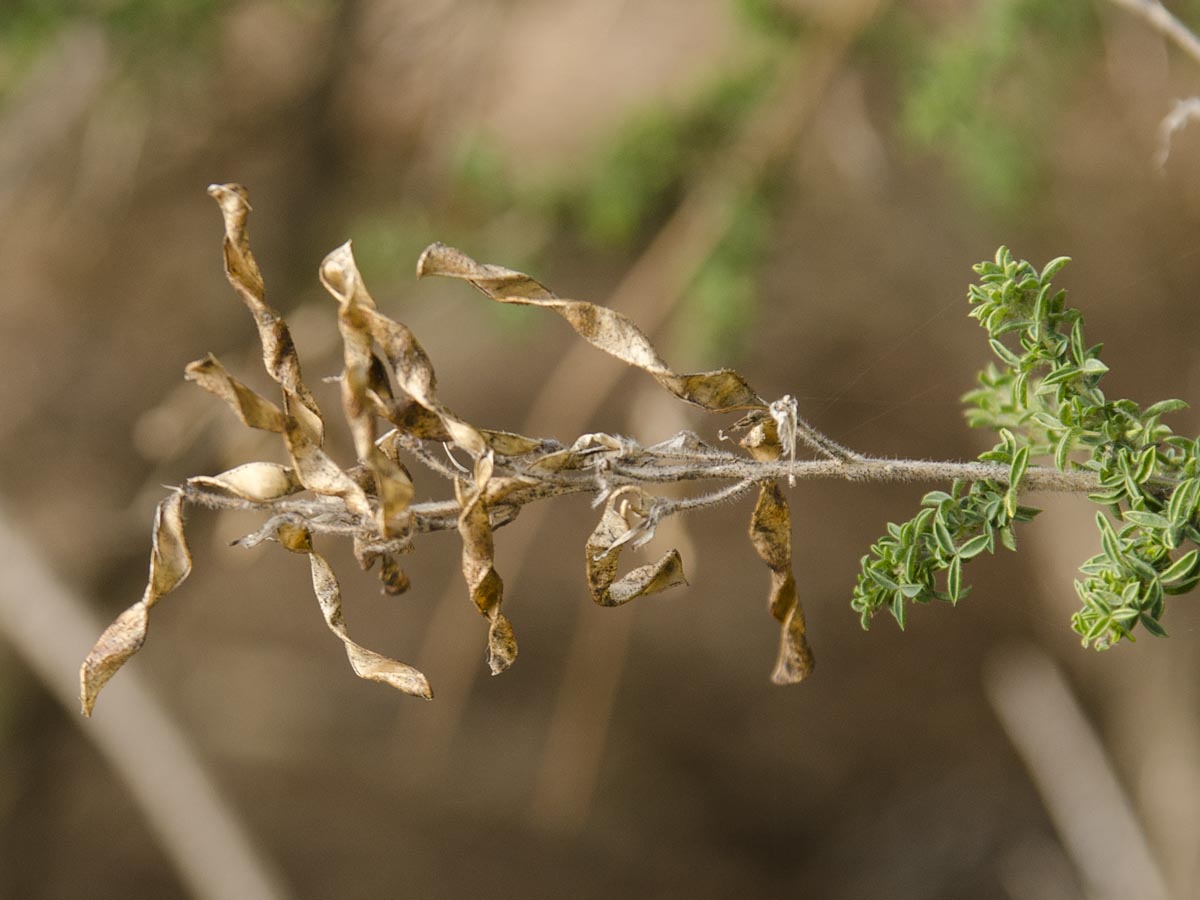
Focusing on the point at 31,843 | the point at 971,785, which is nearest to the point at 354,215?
the point at 31,843

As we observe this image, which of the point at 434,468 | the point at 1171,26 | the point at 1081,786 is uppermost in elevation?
the point at 1171,26

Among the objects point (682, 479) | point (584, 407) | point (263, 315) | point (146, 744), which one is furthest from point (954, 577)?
point (146, 744)

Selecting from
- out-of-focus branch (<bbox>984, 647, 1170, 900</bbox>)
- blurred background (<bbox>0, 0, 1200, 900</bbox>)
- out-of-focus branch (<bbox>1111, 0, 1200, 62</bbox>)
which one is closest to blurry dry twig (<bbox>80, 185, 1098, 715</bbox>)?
out-of-focus branch (<bbox>1111, 0, 1200, 62</bbox>)

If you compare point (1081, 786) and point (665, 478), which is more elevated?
point (665, 478)

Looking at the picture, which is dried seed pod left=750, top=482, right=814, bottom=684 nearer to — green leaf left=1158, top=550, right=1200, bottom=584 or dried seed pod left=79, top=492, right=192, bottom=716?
green leaf left=1158, top=550, right=1200, bottom=584

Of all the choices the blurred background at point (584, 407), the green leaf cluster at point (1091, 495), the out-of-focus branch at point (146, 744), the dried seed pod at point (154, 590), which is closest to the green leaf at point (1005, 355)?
the green leaf cluster at point (1091, 495)

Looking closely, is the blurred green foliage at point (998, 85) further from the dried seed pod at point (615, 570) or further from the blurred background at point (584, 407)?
the dried seed pod at point (615, 570)

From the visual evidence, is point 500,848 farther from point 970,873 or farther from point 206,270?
point 206,270

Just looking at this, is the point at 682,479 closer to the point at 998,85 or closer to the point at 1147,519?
the point at 1147,519
